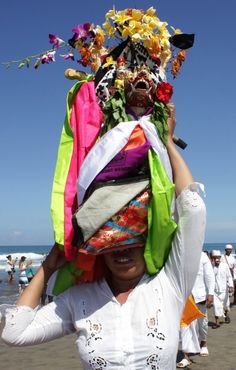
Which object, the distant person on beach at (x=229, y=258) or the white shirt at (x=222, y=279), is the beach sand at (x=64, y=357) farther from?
the distant person on beach at (x=229, y=258)

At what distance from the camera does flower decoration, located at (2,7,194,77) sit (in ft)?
8.51

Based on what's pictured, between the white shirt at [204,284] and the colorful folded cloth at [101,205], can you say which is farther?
the white shirt at [204,284]

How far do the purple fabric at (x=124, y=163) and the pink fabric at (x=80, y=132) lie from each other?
0.50 ft

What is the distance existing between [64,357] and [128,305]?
6.48 metres

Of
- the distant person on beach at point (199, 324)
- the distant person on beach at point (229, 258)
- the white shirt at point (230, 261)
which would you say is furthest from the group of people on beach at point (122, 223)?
the white shirt at point (230, 261)

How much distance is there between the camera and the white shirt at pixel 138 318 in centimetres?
224

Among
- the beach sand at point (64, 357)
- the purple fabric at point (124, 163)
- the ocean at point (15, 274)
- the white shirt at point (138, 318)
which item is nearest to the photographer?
the white shirt at point (138, 318)

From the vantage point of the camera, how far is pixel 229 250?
13.5 meters

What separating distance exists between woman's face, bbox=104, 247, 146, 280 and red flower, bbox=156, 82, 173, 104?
2.38 feet

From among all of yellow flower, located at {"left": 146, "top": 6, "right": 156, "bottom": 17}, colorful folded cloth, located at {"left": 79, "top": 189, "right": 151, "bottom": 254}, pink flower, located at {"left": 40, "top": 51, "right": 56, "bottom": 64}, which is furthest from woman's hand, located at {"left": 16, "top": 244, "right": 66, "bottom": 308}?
yellow flower, located at {"left": 146, "top": 6, "right": 156, "bottom": 17}

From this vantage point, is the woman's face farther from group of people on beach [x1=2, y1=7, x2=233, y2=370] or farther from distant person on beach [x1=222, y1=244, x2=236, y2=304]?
distant person on beach [x1=222, y1=244, x2=236, y2=304]

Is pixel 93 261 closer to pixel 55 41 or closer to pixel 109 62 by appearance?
pixel 109 62

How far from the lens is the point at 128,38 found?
104 inches

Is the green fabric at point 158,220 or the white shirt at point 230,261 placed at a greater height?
the green fabric at point 158,220
